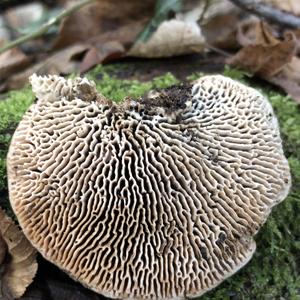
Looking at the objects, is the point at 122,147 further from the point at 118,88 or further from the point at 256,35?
the point at 256,35

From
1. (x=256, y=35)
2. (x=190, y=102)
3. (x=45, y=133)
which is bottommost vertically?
(x=256, y=35)

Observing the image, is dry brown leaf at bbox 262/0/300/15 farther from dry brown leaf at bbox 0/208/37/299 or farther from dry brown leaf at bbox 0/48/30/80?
dry brown leaf at bbox 0/208/37/299

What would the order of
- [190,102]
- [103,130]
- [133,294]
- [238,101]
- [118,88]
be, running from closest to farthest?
1. [133,294]
2. [103,130]
3. [190,102]
4. [238,101]
5. [118,88]

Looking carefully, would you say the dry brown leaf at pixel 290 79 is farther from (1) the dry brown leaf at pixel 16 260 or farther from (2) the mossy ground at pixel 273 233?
(1) the dry brown leaf at pixel 16 260

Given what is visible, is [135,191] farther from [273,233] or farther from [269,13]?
[269,13]

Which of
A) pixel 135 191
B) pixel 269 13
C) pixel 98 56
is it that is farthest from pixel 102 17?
pixel 135 191

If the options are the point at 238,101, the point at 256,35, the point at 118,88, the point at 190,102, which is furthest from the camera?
the point at 256,35

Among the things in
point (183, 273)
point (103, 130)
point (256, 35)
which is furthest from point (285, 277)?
point (256, 35)

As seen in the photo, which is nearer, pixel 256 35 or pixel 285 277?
pixel 285 277

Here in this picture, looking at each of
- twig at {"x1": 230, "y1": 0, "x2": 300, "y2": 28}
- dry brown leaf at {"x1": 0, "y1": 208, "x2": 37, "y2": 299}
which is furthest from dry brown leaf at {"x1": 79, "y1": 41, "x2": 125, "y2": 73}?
dry brown leaf at {"x1": 0, "y1": 208, "x2": 37, "y2": 299}
